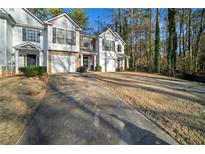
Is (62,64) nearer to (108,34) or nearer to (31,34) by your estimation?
(31,34)

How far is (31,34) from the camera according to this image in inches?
697

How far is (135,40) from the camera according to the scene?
32188 mm

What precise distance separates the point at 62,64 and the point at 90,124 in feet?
49.0

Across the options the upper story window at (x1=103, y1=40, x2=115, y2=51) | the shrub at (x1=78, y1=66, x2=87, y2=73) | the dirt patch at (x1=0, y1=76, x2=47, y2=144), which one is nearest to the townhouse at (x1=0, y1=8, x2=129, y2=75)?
the shrub at (x1=78, y1=66, x2=87, y2=73)

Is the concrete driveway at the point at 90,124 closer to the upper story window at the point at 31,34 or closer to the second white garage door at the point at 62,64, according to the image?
the second white garage door at the point at 62,64

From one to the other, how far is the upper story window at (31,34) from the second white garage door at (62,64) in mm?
2508

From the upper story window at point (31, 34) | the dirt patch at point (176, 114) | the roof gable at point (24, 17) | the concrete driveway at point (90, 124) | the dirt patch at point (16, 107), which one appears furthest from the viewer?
the upper story window at point (31, 34)

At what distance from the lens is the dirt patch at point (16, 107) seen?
496 centimetres

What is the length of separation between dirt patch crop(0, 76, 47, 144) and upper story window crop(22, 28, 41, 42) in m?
9.23

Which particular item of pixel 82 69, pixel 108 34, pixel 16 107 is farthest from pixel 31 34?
pixel 16 107

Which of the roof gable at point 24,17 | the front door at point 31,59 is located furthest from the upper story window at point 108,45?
the front door at point 31,59

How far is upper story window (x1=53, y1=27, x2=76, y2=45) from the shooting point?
61.1 feet

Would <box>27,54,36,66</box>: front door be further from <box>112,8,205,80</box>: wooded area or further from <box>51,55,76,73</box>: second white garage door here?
<box>112,8,205,80</box>: wooded area
